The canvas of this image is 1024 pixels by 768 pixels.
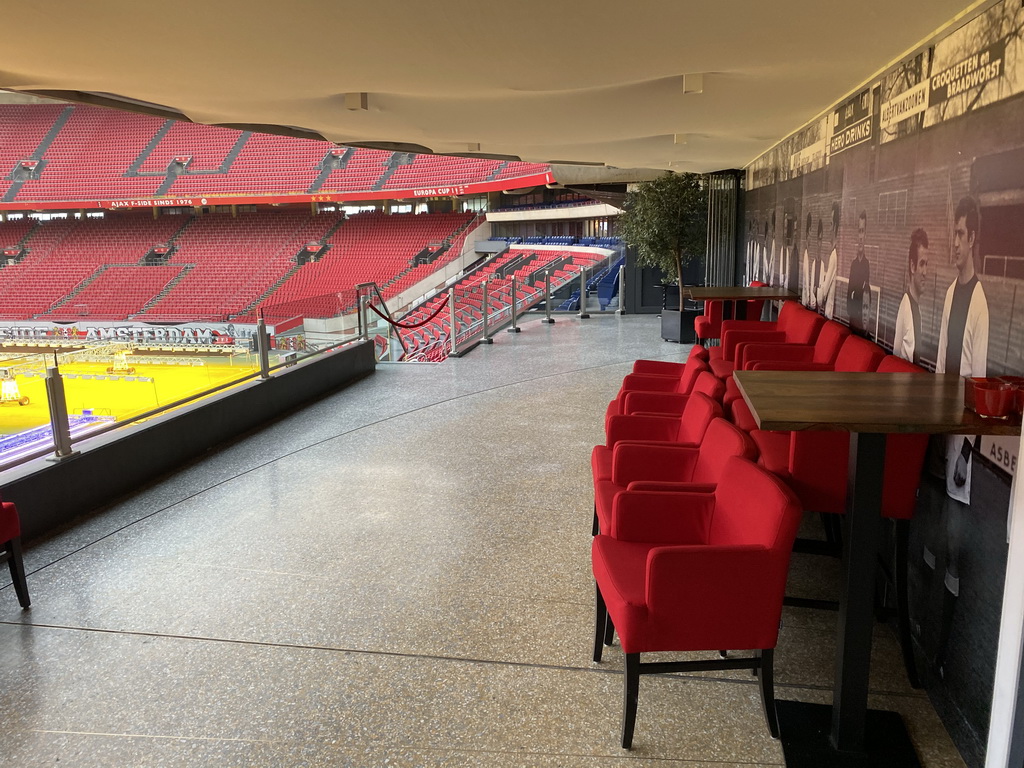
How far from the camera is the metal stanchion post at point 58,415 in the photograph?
3912 millimetres

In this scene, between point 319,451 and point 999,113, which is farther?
point 319,451

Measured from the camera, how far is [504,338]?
33.3ft

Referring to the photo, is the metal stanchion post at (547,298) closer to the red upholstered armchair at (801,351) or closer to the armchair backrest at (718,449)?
the red upholstered armchair at (801,351)

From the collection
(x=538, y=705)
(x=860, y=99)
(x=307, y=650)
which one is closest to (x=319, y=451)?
(x=307, y=650)

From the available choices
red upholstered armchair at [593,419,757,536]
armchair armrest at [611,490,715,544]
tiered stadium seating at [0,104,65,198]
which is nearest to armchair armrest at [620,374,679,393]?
red upholstered armchair at [593,419,757,536]

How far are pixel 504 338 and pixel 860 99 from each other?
6.43m

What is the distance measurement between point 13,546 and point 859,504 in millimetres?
2991

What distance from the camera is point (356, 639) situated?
267cm

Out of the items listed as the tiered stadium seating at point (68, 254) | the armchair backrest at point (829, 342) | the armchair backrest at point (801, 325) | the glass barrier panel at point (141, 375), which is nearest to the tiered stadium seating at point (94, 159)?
the tiered stadium seating at point (68, 254)

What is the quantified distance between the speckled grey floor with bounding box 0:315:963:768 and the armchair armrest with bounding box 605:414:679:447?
58cm

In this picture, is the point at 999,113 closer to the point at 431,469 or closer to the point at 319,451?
the point at 431,469

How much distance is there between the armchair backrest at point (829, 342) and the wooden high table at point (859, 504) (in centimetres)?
180

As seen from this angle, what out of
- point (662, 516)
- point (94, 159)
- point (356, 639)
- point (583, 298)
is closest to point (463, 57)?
point (662, 516)

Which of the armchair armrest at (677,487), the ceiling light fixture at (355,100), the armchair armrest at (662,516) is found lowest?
the armchair armrest at (662,516)
